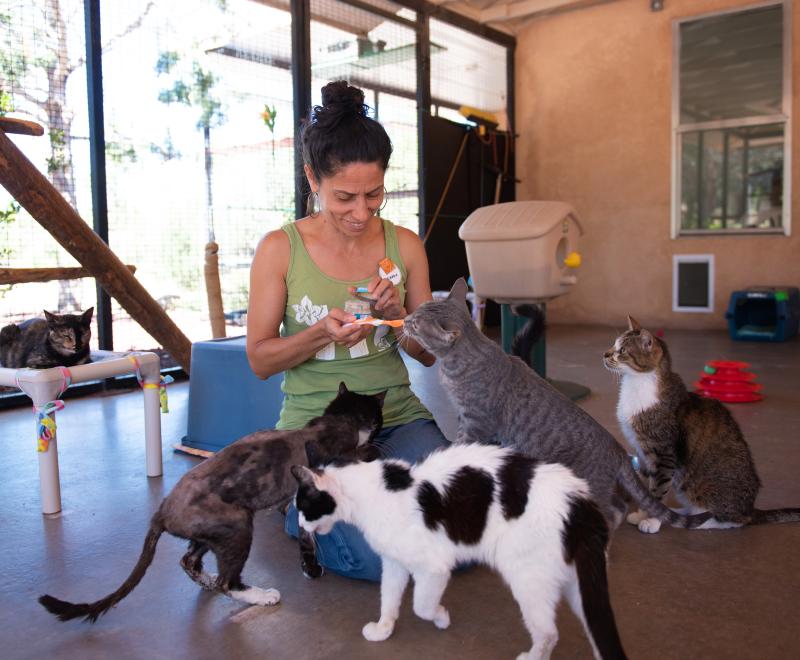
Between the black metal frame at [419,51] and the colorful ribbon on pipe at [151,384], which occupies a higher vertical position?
the black metal frame at [419,51]

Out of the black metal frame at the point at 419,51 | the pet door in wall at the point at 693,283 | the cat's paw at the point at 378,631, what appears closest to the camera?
the cat's paw at the point at 378,631

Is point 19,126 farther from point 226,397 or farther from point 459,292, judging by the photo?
point 459,292

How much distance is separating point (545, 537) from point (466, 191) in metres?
6.53

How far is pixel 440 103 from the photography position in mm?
7309

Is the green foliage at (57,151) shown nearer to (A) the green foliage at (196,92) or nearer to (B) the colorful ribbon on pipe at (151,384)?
(A) the green foliage at (196,92)

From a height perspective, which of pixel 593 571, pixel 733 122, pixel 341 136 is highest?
pixel 733 122

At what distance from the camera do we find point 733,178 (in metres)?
7.15

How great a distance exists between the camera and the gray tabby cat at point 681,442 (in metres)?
2.23

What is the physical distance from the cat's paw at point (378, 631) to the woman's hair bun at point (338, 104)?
4.27 feet

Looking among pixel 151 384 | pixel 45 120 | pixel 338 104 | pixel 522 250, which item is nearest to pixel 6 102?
pixel 45 120

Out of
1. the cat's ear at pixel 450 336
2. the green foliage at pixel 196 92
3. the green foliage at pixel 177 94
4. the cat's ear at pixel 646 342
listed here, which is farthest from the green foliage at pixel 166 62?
the cat's ear at pixel 646 342

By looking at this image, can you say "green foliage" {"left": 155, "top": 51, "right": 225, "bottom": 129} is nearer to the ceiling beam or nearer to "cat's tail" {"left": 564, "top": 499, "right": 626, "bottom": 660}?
the ceiling beam

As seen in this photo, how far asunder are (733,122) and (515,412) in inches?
248

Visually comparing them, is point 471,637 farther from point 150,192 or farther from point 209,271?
point 150,192
